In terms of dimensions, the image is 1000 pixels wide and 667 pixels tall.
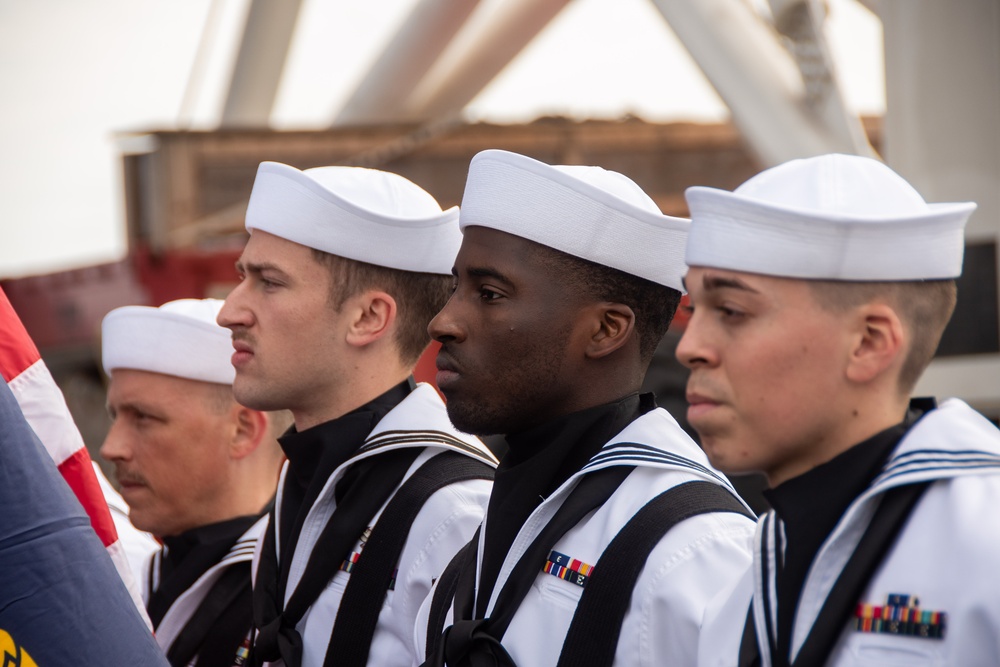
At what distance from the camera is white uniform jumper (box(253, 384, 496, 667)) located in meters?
2.68

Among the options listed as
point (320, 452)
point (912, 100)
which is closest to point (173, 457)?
point (320, 452)

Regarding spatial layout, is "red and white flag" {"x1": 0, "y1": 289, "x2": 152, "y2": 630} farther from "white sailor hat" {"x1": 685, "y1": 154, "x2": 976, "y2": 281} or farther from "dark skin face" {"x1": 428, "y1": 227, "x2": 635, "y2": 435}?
"white sailor hat" {"x1": 685, "y1": 154, "x2": 976, "y2": 281}

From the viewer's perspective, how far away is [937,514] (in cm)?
165

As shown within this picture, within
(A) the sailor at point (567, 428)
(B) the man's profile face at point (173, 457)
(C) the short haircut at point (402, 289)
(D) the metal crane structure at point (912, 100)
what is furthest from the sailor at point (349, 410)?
(D) the metal crane structure at point (912, 100)

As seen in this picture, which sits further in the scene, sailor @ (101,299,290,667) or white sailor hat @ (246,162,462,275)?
sailor @ (101,299,290,667)

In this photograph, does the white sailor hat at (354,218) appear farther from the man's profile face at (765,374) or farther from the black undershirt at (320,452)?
the man's profile face at (765,374)

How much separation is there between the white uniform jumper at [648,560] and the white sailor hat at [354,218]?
0.94 meters

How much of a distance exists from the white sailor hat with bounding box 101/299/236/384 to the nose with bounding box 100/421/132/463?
20cm

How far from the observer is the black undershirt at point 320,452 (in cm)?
295

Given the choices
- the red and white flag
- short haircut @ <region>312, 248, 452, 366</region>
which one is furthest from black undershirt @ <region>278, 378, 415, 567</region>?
the red and white flag

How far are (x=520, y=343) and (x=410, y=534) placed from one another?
23.1 inches

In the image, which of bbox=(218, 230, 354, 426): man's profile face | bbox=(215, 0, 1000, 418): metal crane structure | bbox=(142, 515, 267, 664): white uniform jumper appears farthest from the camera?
bbox=(215, 0, 1000, 418): metal crane structure

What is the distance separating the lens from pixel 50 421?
283cm

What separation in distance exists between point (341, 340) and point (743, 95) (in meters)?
5.12
